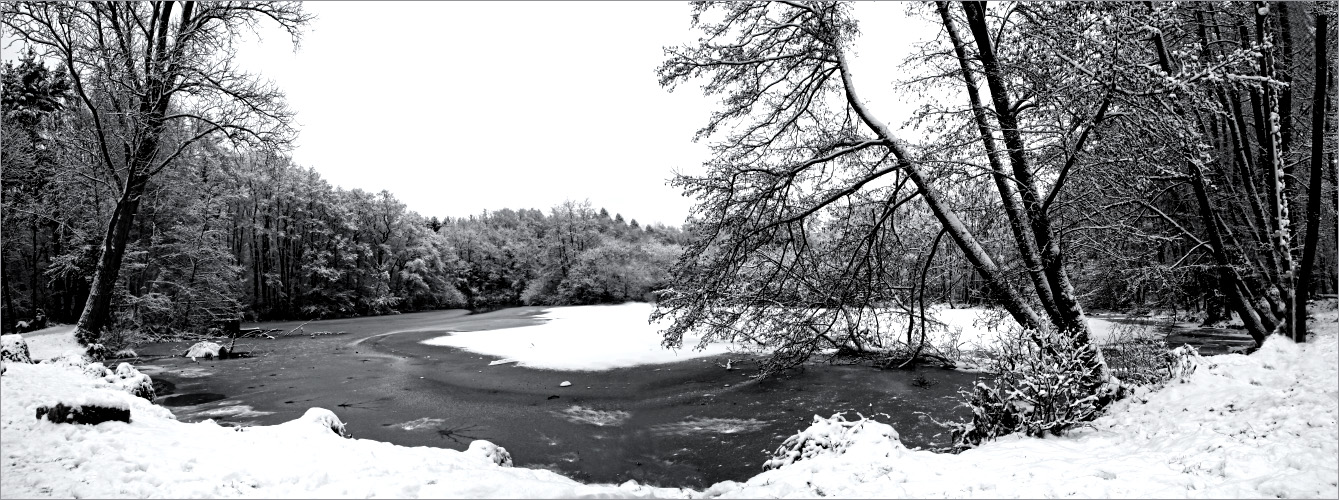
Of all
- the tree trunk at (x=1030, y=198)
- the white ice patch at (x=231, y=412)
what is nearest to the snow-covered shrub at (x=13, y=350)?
the white ice patch at (x=231, y=412)

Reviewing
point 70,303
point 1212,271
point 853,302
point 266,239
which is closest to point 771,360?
point 853,302

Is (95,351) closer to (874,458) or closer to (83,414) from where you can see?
(83,414)

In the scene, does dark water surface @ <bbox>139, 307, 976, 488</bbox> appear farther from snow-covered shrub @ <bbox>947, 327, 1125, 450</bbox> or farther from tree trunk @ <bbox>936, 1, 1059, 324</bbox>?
tree trunk @ <bbox>936, 1, 1059, 324</bbox>

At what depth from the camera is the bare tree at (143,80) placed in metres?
9.26

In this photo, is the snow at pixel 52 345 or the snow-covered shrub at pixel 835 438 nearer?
the snow-covered shrub at pixel 835 438

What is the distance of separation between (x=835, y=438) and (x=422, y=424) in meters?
6.14

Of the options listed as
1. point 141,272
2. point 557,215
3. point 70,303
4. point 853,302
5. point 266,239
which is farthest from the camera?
point 557,215

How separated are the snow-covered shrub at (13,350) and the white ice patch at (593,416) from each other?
699 cm

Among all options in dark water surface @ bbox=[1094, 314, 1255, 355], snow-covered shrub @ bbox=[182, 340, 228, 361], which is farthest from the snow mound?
snow-covered shrub @ bbox=[182, 340, 228, 361]

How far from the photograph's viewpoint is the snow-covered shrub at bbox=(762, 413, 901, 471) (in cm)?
453

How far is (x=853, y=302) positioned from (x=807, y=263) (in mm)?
872

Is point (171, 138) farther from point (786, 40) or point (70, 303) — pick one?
point (70, 303)

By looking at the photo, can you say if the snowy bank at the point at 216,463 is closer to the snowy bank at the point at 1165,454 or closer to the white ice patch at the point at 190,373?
the snowy bank at the point at 1165,454

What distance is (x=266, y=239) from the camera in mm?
40125
